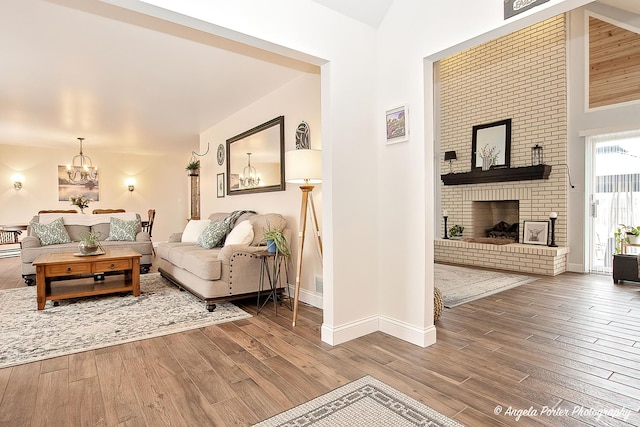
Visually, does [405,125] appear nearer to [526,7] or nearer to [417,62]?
[417,62]

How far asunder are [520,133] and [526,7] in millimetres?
4480

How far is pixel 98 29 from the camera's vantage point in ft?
9.46

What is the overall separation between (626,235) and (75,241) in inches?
327

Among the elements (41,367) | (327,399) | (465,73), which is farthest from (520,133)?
(41,367)

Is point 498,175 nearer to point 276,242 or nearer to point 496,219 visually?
point 496,219

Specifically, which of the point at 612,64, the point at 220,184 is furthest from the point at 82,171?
the point at 612,64

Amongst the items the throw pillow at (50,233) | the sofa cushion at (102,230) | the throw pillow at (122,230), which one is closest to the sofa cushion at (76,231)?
the sofa cushion at (102,230)

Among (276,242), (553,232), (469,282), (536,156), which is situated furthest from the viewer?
(536,156)

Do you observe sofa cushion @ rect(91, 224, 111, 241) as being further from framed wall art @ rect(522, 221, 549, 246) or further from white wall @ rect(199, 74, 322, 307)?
framed wall art @ rect(522, 221, 549, 246)

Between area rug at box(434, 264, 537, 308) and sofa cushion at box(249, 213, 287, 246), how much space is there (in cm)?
201

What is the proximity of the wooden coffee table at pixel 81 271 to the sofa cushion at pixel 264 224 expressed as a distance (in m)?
1.43

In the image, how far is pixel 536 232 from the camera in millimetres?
5707

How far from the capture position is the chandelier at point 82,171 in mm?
8594

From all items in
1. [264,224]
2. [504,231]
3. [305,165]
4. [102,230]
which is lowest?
[504,231]
